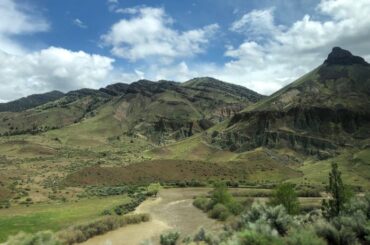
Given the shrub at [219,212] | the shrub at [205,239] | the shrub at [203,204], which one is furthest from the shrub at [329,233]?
the shrub at [203,204]

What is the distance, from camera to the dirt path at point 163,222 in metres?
54.4

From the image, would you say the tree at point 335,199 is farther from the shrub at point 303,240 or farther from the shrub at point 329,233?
the shrub at point 303,240

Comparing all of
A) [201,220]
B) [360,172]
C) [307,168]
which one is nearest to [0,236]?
[201,220]

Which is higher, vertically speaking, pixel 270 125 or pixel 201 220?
pixel 270 125

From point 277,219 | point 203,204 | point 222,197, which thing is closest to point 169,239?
point 277,219

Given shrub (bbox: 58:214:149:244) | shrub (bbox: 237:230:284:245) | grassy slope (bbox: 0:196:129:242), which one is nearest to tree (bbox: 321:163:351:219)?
shrub (bbox: 237:230:284:245)

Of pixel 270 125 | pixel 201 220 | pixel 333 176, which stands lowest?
pixel 201 220

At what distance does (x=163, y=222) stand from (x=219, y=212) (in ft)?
29.1

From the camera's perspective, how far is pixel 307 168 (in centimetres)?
14875

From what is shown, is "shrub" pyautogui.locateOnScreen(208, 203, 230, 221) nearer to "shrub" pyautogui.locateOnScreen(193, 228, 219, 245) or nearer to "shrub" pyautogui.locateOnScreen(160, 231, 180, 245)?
"shrub" pyautogui.locateOnScreen(193, 228, 219, 245)

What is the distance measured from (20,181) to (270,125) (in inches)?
4863

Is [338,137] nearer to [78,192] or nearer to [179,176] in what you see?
[179,176]

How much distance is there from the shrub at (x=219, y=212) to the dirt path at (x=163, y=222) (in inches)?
47.0

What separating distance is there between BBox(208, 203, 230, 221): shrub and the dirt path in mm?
1193
